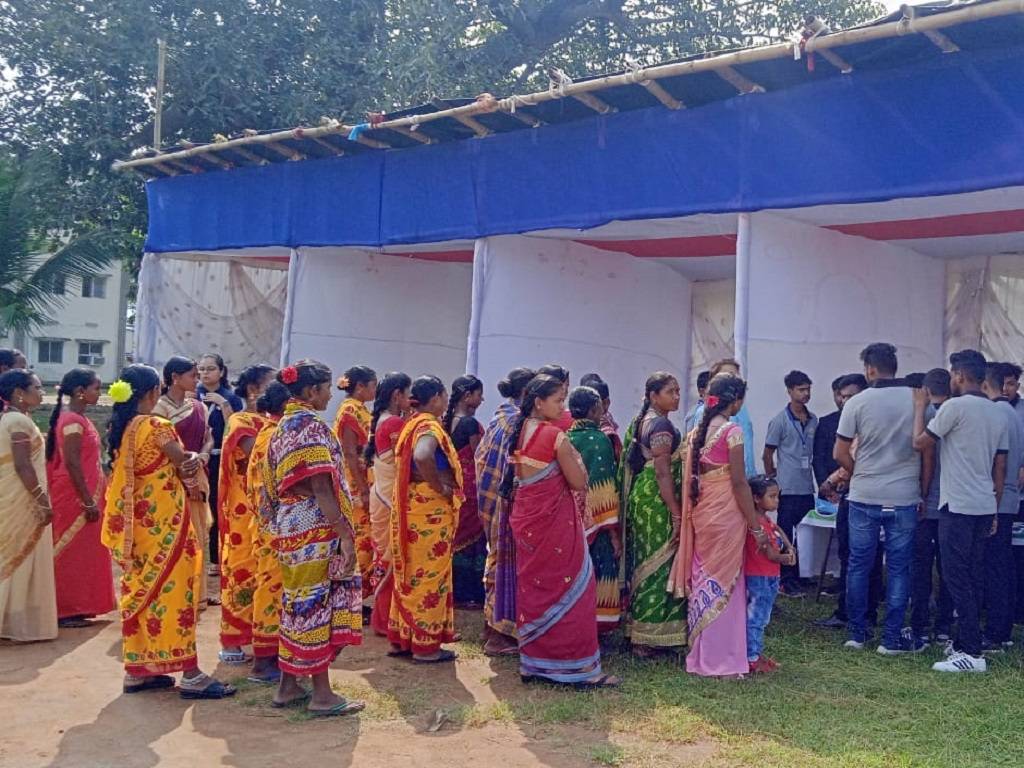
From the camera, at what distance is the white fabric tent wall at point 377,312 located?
10.0 m

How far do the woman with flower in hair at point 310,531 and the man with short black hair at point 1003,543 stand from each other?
3.13 m

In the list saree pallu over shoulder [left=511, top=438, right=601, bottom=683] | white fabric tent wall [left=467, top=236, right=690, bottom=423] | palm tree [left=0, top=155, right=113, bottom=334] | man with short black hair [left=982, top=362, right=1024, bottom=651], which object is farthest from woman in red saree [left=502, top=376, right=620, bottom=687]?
palm tree [left=0, top=155, right=113, bottom=334]

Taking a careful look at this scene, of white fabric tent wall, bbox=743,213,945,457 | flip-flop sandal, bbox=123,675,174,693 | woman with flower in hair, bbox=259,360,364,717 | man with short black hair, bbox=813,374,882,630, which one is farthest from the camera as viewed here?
white fabric tent wall, bbox=743,213,945,457

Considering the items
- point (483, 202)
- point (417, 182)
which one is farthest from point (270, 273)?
point (483, 202)

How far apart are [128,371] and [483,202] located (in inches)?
177

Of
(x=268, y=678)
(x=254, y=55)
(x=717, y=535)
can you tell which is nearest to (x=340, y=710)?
(x=268, y=678)

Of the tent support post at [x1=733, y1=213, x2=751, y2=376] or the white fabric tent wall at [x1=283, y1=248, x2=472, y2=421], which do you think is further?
the white fabric tent wall at [x1=283, y1=248, x2=472, y2=421]

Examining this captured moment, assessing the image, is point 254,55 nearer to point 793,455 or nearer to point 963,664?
point 793,455

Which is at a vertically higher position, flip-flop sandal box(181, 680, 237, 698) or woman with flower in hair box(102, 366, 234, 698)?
woman with flower in hair box(102, 366, 234, 698)

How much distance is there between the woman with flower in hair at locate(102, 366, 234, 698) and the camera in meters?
4.38

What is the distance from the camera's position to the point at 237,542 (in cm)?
503

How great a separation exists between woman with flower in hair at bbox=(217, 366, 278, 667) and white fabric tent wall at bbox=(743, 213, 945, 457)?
3210 mm

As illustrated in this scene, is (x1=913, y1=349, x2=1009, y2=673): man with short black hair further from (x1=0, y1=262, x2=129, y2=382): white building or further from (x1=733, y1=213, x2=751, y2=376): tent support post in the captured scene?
(x1=0, y1=262, x2=129, y2=382): white building

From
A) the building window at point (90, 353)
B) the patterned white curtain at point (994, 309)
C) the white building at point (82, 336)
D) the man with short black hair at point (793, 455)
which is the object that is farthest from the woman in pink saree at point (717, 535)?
the building window at point (90, 353)
